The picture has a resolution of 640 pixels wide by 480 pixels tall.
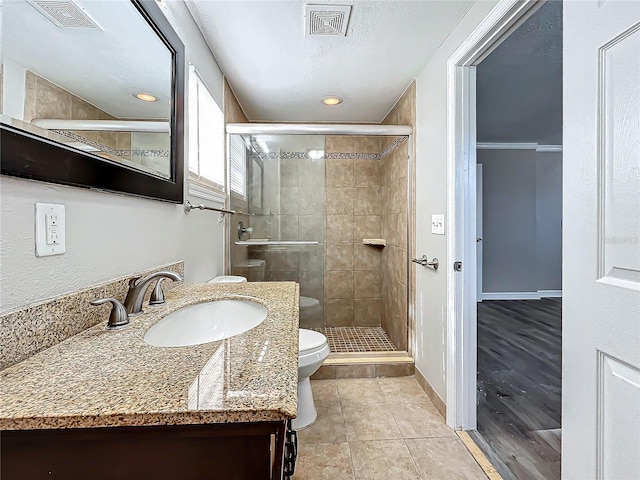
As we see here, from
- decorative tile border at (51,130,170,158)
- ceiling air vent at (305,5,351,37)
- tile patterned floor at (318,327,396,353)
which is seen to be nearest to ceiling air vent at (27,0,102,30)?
decorative tile border at (51,130,170,158)

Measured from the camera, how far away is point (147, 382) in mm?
A: 562

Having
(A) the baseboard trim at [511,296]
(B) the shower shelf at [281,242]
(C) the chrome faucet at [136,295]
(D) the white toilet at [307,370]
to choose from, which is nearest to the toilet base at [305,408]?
(D) the white toilet at [307,370]

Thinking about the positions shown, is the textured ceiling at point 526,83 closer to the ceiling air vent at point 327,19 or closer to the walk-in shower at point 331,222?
the walk-in shower at point 331,222

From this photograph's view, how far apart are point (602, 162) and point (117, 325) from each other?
4.29 ft

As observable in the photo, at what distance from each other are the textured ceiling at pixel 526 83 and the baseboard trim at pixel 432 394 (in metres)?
2.17

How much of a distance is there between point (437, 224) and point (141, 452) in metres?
1.80

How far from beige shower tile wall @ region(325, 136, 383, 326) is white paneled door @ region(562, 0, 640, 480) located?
96.9 inches

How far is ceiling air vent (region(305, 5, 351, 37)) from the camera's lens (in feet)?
5.11

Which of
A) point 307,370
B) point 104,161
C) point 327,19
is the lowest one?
point 307,370

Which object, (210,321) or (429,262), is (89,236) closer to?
(210,321)

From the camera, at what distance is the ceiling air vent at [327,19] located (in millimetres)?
1557

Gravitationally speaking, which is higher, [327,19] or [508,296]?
[327,19]

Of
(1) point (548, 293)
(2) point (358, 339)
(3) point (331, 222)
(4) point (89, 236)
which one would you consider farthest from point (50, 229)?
(1) point (548, 293)

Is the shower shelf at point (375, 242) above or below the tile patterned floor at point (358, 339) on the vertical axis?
above
